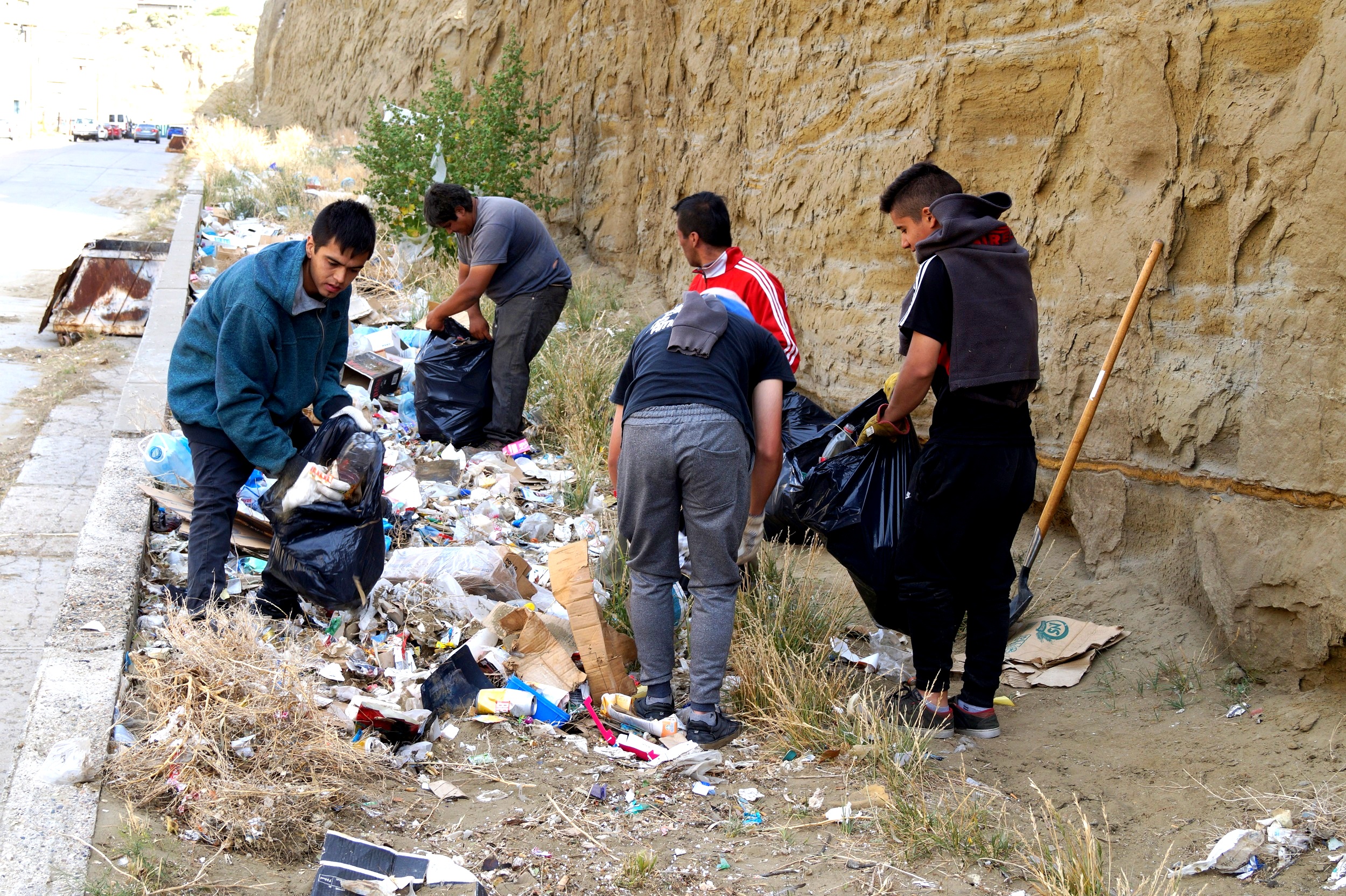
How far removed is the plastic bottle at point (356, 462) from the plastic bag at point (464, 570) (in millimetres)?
857

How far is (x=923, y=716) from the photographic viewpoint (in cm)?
382

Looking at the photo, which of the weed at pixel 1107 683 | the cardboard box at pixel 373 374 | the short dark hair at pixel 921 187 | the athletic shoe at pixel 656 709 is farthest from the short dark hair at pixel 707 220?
the cardboard box at pixel 373 374

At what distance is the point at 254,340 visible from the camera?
362 cm

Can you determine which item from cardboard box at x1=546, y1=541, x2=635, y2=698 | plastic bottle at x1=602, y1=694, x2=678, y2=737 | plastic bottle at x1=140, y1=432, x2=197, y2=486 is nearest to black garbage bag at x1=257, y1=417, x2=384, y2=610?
cardboard box at x1=546, y1=541, x2=635, y2=698

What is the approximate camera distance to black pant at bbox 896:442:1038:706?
3.57 metres

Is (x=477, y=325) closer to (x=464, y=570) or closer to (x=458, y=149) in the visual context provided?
(x=464, y=570)

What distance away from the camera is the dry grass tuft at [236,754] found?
9.27ft

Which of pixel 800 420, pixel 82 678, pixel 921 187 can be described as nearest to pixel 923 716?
pixel 800 420

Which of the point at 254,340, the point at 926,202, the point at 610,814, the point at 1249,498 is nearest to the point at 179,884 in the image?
the point at 610,814

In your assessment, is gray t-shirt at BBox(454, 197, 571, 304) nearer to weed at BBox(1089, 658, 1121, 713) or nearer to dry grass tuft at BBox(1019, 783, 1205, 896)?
weed at BBox(1089, 658, 1121, 713)

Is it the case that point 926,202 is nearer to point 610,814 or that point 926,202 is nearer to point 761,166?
point 610,814

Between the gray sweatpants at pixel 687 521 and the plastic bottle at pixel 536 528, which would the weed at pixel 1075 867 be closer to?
the gray sweatpants at pixel 687 521

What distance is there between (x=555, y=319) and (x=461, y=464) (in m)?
1.10

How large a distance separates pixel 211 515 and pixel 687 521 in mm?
1782
